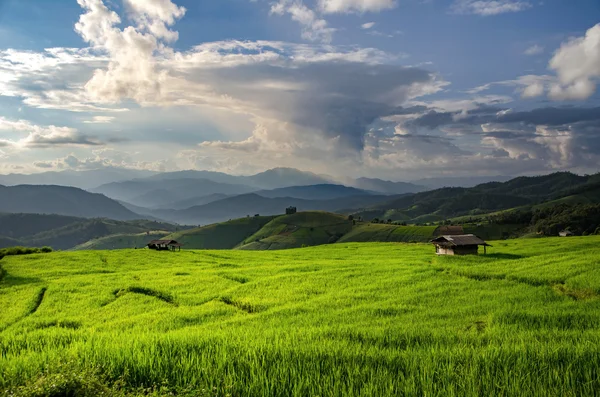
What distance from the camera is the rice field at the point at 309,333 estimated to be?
7.14 metres

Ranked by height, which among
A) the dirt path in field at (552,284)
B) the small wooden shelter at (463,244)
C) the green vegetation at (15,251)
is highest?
the small wooden shelter at (463,244)

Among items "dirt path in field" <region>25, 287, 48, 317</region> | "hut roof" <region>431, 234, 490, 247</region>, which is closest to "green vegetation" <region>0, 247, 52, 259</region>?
"dirt path in field" <region>25, 287, 48, 317</region>

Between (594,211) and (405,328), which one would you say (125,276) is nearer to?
(405,328)

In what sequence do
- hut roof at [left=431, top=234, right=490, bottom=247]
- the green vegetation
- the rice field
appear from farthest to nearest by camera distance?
the green vegetation < hut roof at [left=431, top=234, right=490, bottom=247] < the rice field

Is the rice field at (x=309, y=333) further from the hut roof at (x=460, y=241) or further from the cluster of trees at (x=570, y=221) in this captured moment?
the cluster of trees at (x=570, y=221)

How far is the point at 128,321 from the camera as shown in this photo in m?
20.7

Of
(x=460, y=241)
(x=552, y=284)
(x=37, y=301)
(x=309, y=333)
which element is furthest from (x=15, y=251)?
(x=552, y=284)

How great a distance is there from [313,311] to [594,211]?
211 meters

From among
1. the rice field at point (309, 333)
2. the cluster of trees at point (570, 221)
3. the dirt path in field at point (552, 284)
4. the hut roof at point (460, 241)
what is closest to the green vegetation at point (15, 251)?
the rice field at point (309, 333)

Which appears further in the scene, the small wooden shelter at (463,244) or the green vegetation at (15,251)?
the green vegetation at (15,251)

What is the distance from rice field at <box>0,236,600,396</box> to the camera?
7.14 m

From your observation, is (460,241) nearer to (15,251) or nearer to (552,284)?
(552,284)

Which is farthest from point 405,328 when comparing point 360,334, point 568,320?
point 568,320

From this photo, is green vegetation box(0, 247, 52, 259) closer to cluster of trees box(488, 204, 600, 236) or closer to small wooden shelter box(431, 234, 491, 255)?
small wooden shelter box(431, 234, 491, 255)
